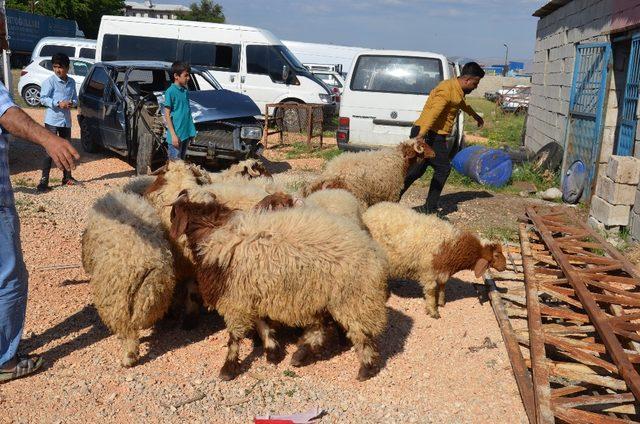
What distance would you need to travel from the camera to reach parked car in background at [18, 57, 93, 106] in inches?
859

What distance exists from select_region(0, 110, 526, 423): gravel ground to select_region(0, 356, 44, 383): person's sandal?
54 millimetres

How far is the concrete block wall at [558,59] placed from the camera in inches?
466

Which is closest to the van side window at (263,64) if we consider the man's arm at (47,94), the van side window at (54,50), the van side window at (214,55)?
the van side window at (214,55)

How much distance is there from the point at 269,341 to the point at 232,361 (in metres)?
0.35

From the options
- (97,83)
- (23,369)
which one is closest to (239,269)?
(23,369)

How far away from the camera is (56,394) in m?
4.17

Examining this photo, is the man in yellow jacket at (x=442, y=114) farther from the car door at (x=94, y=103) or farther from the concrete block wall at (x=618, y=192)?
the car door at (x=94, y=103)

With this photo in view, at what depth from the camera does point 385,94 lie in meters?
11.3

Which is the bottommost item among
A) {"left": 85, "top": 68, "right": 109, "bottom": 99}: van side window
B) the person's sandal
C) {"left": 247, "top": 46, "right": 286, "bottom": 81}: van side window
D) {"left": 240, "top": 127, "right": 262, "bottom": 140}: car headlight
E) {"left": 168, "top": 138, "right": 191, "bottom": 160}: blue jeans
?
the person's sandal

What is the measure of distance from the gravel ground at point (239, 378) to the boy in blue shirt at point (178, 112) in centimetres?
276

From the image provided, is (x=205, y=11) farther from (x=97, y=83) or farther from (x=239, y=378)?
(x=239, y=378)

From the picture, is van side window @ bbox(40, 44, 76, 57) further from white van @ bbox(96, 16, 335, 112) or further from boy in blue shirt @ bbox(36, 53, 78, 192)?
boy in blue shirt @ bbox(36, 53, 78, 192)

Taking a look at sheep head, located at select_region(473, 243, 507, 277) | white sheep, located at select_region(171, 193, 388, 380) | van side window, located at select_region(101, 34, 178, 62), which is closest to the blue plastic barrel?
sheep head, located at select_region(473, 243, 507, 277)

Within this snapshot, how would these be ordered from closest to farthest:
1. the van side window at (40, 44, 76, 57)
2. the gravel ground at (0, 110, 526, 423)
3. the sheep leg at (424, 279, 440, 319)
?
the gravel ground at (0, 110, 526, 423) → the sheep leg at (424, 279, 440, 319) → the van side window at (40, 44, 76, 57)
